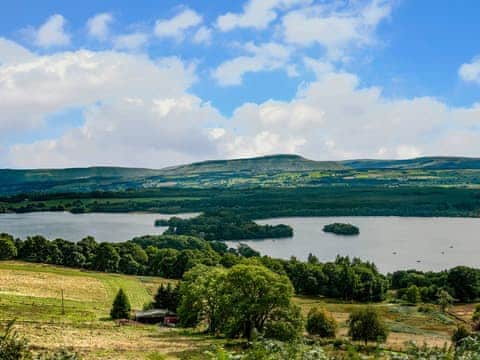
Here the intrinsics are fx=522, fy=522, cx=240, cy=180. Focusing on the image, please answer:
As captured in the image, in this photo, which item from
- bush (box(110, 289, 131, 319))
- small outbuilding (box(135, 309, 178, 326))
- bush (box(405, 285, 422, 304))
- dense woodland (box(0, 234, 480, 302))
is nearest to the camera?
bush (box(110, 289, 131, 319))

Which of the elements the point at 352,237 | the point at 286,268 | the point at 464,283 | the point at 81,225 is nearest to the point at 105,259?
the point at 286,268

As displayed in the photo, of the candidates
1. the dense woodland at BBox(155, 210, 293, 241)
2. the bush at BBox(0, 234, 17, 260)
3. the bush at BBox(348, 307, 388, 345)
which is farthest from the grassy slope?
the dense woodland at BBox(155, 210, 293, 241)

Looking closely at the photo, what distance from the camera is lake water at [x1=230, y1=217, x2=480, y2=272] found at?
105250 mm

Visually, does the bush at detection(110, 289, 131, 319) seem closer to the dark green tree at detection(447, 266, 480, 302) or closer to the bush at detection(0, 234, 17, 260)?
the bush at detection(0, 234, 17, 260)

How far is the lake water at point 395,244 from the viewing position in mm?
105250

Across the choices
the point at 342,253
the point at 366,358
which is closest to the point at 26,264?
the point at 342,253

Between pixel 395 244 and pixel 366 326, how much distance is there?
85.5m

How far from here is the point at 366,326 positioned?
40.7 meters

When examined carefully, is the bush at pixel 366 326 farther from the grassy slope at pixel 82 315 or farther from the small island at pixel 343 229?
the small island at pixel 343 229

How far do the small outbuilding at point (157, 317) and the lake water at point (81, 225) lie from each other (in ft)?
257

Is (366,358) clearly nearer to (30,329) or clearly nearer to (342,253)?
(30,329)

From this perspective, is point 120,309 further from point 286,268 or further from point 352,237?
point 352,237

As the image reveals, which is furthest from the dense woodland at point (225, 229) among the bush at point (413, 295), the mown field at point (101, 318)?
the bush at point (413, 295)

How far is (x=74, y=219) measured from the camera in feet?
576
